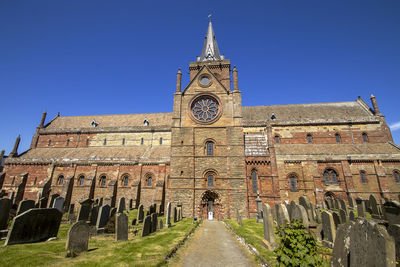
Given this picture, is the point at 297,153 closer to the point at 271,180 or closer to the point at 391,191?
the point at 271,180

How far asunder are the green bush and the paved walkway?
2.89m

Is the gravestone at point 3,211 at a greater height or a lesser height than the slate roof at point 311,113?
lesser

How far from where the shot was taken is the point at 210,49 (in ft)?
109

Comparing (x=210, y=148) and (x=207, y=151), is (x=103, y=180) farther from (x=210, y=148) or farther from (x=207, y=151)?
(x=210, y=148)

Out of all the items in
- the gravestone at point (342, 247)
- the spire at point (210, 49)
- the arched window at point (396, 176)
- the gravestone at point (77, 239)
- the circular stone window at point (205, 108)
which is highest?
the spire at point (210, 49)

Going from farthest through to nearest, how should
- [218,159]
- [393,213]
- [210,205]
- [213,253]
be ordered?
1. [218,159]
2. [210,205]
3. [393,213]
4. [213,253]

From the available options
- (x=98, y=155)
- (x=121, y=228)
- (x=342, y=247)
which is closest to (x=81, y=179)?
(x=98, y=155)

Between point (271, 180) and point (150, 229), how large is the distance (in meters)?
13.4

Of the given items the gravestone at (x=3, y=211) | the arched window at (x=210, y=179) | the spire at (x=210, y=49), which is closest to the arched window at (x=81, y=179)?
the gravestone at (x=3, y=211)

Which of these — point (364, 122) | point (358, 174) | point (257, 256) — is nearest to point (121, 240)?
point (257, 256)

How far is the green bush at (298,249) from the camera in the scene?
15.6 ft

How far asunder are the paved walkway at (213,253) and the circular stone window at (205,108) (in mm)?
13826

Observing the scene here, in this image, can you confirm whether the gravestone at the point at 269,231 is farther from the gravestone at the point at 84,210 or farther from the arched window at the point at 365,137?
the arched window at the point at 365,137

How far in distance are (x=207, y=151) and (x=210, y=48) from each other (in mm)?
20679
